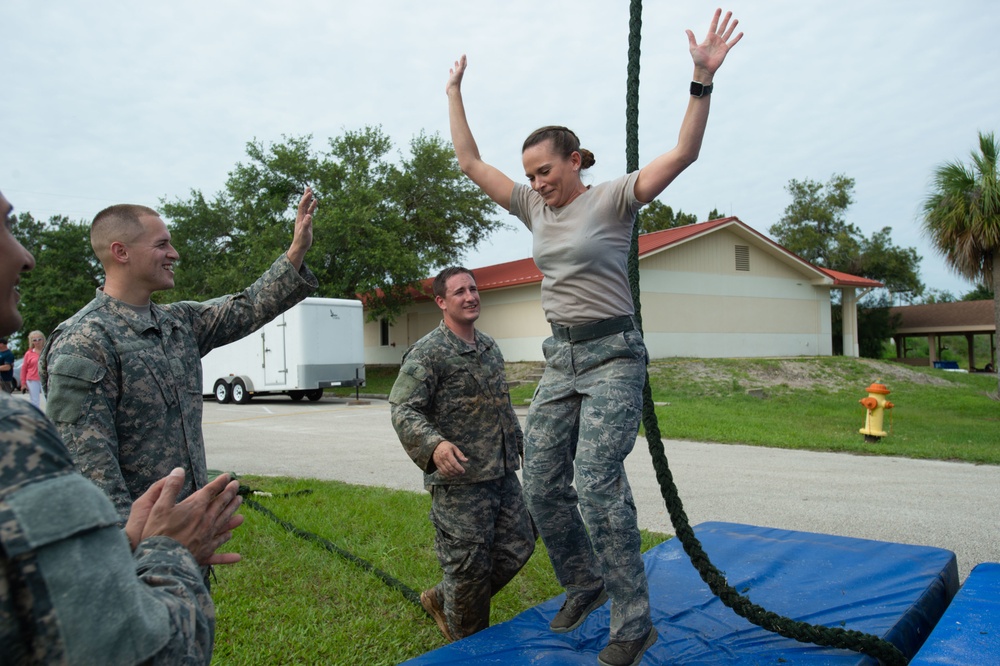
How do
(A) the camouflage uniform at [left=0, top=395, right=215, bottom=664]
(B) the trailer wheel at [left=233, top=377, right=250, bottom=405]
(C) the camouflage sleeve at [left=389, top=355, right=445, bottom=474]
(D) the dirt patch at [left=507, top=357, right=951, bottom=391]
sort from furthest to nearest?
(B) the trailer wheel at [left=233, top=377, right=250, bottom=405]
(D) the dirt patch at [left=507, top=357, right=951, bottom=391]
(C) the camouflage sleeve at [left=389, top=355, right=445, bottom=474]
(A) the camouflage uniform at [left=0, top=395, right=215, bottom=664]

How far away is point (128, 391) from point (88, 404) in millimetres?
163

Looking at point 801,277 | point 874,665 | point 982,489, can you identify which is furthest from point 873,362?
point 874,665

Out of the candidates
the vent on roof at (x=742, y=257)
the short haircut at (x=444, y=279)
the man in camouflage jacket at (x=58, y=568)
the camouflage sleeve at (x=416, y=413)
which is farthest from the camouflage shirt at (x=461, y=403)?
the vent on roof at (x=742, y=257)

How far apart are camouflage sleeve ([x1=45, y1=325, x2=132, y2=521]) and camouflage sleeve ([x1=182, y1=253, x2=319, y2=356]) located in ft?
1.92

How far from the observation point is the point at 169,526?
1.60m

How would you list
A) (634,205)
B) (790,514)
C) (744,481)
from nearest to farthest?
1. (634,205)
2. (790,514)
3. (744,481)

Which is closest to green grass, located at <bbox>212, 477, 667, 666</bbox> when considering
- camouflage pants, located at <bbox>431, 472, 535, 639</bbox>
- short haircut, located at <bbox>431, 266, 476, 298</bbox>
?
camouflage pants, located at <bbox>431, 472, 535, 639</bbox>

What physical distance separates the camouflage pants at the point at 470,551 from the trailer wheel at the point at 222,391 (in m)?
19.9

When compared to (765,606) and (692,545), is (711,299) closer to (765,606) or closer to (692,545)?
(765,606)

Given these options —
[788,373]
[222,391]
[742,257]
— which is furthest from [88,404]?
[742,257]

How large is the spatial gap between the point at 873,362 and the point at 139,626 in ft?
95.3

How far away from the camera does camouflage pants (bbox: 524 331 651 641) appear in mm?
3066

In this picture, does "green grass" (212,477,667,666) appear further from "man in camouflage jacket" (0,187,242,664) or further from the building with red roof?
the building with red roof

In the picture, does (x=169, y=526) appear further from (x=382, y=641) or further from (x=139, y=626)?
(x=382, y=641)
